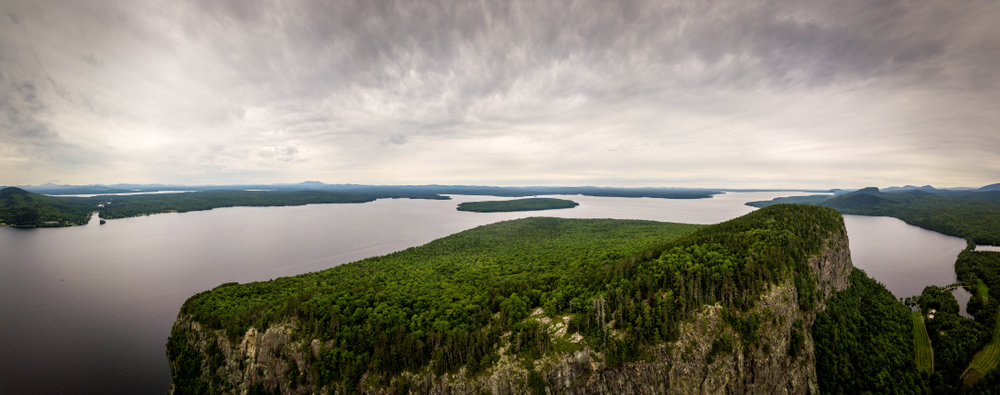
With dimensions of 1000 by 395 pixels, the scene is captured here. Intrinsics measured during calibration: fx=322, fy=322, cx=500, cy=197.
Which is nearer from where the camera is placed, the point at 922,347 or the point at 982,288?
the point at 922,347

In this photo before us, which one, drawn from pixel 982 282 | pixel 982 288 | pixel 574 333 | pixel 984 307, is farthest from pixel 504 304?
pixel 982 282

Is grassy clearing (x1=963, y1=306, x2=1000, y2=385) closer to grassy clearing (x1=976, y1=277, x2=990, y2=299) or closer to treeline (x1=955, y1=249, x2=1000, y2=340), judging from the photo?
treeline (x1=955, y1=249, x2=1000, y2=340)

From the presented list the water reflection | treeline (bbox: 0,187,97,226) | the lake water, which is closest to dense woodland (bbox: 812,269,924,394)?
the water reflection

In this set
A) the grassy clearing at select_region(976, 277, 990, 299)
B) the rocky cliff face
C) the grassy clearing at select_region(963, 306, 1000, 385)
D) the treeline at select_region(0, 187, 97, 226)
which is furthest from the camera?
the treeline at select_region(0, 187, 97, 226)

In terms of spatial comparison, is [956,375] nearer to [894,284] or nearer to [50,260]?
[894,284]

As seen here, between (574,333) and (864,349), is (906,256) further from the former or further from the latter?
(574,333)

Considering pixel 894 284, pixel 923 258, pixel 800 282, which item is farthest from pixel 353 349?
pixel 923 258
